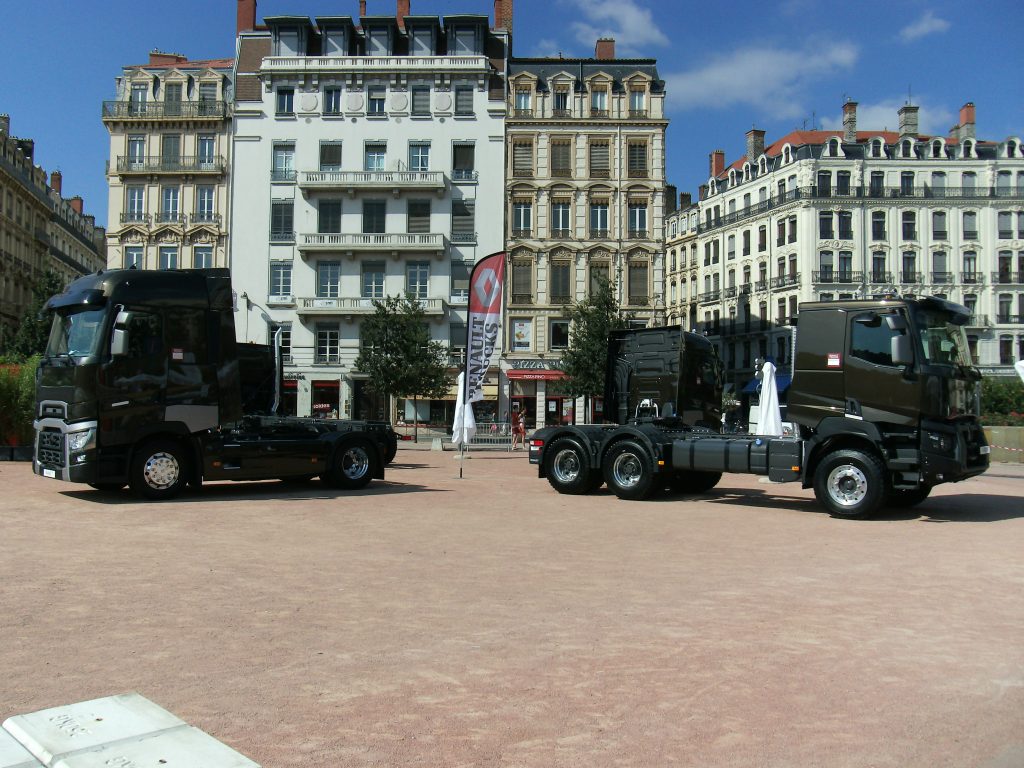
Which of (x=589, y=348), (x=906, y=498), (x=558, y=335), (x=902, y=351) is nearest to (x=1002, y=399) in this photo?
(x=589, y=348)

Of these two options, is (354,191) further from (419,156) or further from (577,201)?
(577,201)

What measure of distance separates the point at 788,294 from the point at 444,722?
66609 mm

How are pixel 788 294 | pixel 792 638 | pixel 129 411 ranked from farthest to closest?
1. pixel 788 294
2. pixel 129 411
3. pixel 792 638

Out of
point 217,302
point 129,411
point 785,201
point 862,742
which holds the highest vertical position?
point 785,201

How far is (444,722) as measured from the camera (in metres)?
4.12

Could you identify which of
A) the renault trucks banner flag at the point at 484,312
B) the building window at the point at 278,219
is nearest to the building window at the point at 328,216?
the building window at the point at 278,219

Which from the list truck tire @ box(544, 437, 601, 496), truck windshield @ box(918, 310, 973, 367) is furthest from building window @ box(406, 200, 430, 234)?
truck windshield @ box(918, 310, 973, 367)

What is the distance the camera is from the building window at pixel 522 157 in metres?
49.6

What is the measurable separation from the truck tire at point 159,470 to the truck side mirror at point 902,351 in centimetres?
1076

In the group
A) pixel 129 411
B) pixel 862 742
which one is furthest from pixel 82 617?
pixel 129 411

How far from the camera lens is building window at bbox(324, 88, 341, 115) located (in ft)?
162

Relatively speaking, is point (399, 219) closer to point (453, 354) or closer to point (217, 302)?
point (453, 354)

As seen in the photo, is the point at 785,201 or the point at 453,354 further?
the point at 785,201

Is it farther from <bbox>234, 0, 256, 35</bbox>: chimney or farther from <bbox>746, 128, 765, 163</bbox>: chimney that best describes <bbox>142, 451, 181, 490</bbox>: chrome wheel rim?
<bbox>746, 128, 765, 163</bbox>: chimney
